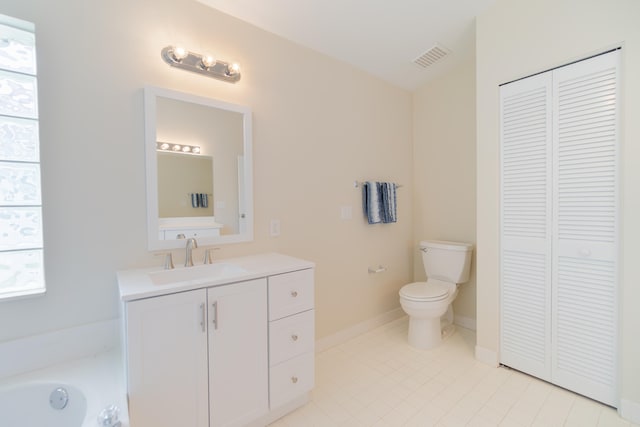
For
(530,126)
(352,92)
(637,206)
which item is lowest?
(637,206)

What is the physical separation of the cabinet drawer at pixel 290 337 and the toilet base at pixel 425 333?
108 cm

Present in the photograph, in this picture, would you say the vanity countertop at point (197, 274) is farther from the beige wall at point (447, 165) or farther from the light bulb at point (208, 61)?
the beige wall at point (447, 165)

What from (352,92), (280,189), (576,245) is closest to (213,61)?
(280,189)

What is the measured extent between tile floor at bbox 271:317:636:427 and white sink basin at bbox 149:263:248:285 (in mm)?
881

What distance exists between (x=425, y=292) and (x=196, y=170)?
1.95 metres

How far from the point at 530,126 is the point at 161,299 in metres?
2.35

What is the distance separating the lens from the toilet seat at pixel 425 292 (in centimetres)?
221

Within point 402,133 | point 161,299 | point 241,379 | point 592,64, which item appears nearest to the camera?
point 161,299

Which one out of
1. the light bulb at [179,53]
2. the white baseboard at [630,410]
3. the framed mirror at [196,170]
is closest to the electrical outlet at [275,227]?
the framed mirror at [196,170]

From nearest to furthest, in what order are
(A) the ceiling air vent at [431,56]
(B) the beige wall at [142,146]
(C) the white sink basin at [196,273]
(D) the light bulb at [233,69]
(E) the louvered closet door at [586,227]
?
1. (B) the beige wall at [142,146]
2. (C) the white sink basin at [196,273]
3. (E) the louvered closet door at [586,227]
4. (D) the light bulb at [233,69]
5. (A) the ceiling air vent at [431,56]

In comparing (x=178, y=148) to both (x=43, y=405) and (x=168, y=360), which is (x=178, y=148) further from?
(x=43, y=405)

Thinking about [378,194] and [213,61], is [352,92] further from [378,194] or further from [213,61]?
[213,61]

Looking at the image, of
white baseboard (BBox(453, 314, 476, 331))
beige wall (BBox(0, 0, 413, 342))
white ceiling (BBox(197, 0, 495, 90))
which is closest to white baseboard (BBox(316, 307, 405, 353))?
beige wall (BBox(0, 0, 413, 342))

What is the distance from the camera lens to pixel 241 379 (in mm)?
1405
